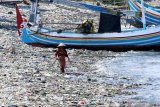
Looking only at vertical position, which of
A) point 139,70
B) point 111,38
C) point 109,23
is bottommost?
point 139,70

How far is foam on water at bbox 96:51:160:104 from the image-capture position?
18000 mm

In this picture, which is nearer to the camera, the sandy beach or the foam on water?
the sandy beach

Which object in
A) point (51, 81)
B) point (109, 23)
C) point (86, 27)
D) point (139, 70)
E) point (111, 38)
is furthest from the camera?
point (109, 23)

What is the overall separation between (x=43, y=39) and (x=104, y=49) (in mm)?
3721

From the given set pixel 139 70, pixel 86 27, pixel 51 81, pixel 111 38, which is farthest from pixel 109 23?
pixel 51 81

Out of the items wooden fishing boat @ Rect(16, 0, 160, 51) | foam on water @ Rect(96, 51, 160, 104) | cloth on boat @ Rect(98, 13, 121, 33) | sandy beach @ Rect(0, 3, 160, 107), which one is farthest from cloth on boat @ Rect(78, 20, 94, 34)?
foam on water @ Rect(96, 51, 160, 104)

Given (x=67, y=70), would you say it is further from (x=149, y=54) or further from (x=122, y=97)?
(x=149, y=54)

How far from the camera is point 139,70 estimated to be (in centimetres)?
2361

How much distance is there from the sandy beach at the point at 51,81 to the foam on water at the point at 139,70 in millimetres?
387

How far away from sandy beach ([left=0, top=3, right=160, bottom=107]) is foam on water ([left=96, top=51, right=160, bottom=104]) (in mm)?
387

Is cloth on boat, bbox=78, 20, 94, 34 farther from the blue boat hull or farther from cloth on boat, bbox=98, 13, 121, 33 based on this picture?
cloth on boat, bbox=98, 13, 121, 33

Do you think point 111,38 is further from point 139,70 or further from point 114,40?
point 139,70

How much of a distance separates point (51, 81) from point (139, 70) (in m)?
6.16

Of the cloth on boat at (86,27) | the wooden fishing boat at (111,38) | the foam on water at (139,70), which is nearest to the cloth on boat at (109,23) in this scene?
the wooden fishing boat at (111,38)
